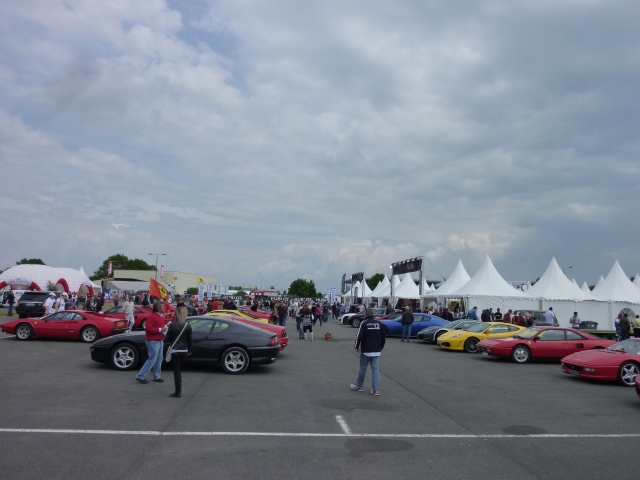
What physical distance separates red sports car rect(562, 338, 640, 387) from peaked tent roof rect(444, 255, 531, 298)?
21.5 metres

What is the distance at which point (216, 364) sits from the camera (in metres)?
13.0

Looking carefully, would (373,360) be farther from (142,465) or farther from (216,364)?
(142,465)

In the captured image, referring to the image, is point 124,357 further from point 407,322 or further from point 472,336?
point 407,322

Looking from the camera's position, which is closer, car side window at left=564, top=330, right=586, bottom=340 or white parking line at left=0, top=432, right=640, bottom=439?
white parking line at left=0, top=432, right=640, bottom=439

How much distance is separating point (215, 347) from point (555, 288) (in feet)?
94.3

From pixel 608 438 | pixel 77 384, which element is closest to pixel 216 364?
pixel 77 384

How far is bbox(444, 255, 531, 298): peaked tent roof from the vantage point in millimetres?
34375

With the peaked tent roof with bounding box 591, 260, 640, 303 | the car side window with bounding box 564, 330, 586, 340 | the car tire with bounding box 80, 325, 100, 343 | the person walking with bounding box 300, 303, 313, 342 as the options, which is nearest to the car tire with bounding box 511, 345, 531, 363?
the car side window with bounding box 564, 330, 586, 340

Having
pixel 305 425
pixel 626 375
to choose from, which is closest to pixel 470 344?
pixel 626 375

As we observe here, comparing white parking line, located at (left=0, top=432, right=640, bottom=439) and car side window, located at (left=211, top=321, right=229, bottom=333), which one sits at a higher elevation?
car side window, located at (left=211, top=321, right=229, bottom=333)

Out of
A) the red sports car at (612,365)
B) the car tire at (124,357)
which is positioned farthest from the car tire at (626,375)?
the car tire at (124,357)

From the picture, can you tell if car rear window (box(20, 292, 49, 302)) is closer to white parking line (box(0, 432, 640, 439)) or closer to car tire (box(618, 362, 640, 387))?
white parking line (box(0, 432, 640, 439))

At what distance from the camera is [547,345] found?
16.6m

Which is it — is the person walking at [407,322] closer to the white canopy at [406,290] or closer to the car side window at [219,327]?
the car side window at [219,327]
